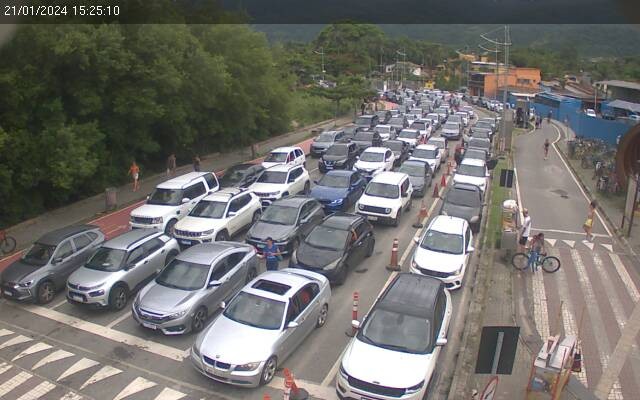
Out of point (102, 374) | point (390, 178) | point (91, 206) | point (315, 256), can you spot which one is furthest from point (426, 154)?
point (102, 374)

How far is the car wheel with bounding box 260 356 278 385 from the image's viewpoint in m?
9.18

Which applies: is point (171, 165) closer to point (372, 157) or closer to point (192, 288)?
point (372, 157)

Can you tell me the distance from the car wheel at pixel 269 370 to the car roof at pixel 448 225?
6.80 m

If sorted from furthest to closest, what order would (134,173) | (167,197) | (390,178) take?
1. (134,173)
2. (390,178)
3. (167,197)

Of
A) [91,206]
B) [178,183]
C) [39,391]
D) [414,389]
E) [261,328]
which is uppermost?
[178,183]

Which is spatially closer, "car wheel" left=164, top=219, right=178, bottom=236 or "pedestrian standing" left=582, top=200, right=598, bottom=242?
"car wheel" left=164, top=219, right=178, bottom=236

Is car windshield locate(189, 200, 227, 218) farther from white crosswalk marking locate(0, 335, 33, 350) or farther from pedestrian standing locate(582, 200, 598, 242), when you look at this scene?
pedestrian standing locate(582, 200, 598, 242)

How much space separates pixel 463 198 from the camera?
1873 cm

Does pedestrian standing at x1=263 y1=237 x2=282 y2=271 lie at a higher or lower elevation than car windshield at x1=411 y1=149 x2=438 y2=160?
lower

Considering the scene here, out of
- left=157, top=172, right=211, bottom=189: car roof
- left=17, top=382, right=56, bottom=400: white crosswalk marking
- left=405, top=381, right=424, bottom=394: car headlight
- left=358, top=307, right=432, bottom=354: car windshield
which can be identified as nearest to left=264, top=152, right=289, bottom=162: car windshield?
left=157, top=172, right=211, bottom=189: car roof

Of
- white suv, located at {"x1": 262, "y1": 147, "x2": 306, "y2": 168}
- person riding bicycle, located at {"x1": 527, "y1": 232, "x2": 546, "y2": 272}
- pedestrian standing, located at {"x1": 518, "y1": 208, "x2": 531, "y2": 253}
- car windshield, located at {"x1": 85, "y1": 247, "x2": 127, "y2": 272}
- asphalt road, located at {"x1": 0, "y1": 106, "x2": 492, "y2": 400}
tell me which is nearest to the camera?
asphalt road, located at {"x1": 0, "y1": 106, "x2": 492, "y2": 400}

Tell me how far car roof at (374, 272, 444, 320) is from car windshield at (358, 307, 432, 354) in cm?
14

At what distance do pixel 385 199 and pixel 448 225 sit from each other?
13.1ft

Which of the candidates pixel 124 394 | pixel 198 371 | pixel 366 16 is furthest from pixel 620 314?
pixel 366 16
